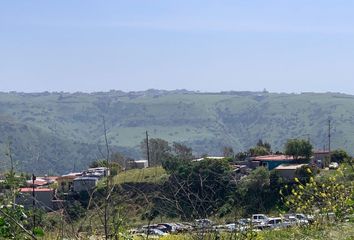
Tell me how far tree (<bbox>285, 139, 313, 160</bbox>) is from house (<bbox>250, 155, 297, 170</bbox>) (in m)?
0.44

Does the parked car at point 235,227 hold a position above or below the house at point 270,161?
Answer: above

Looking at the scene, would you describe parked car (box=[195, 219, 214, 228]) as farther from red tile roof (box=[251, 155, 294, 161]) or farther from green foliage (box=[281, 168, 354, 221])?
red tile roof (box=[251, 155, 294, 161])

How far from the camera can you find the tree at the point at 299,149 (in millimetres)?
Result: 43656

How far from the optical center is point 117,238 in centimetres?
495

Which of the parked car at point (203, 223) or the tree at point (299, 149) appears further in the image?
the tree at point (299, 149)

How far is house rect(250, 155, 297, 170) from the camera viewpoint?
146ft

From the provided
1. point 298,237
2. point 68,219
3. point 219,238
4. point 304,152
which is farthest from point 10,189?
point 304,152

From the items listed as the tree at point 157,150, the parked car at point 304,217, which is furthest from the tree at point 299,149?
the parked car at point 304,217

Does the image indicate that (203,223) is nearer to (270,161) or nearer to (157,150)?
(270,161)

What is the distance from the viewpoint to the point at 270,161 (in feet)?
152

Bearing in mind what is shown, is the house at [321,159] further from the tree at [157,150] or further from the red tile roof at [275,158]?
the tree at [157,150]

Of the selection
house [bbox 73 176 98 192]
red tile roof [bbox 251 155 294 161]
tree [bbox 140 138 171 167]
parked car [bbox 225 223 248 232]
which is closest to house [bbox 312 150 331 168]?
red tile roof [bbox 251 155 294 161]

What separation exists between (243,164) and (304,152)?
467cm

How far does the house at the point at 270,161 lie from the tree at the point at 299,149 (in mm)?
442
